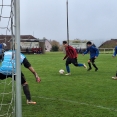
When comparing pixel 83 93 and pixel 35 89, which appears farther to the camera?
pixel 35 89

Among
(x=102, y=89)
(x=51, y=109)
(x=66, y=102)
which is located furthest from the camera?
(x=102, y=89)

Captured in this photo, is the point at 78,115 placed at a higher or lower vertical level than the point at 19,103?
lower

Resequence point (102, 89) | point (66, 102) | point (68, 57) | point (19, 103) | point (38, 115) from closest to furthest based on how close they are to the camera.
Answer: point (19, 103) < point (38, 115) < point (66, 102) < point (102, 89) < point (68, 57)

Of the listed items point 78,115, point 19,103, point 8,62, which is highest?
point 8,62

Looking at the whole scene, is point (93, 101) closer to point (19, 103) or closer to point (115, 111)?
point (115, 111)

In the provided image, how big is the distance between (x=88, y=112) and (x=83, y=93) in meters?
2.58

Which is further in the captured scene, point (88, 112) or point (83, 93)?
point (83, 93)

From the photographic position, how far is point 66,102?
8.38m

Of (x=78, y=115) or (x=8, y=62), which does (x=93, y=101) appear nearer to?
(x=78, y=115)

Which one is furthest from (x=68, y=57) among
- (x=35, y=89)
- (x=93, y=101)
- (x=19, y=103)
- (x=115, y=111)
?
(x=19, y=103)

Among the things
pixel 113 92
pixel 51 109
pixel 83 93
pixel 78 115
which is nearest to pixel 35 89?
pixel 83 93

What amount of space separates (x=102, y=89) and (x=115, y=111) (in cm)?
348

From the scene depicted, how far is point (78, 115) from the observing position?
692 cm

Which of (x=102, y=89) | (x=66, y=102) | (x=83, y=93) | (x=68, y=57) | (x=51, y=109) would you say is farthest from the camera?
(x=68, y=57)
